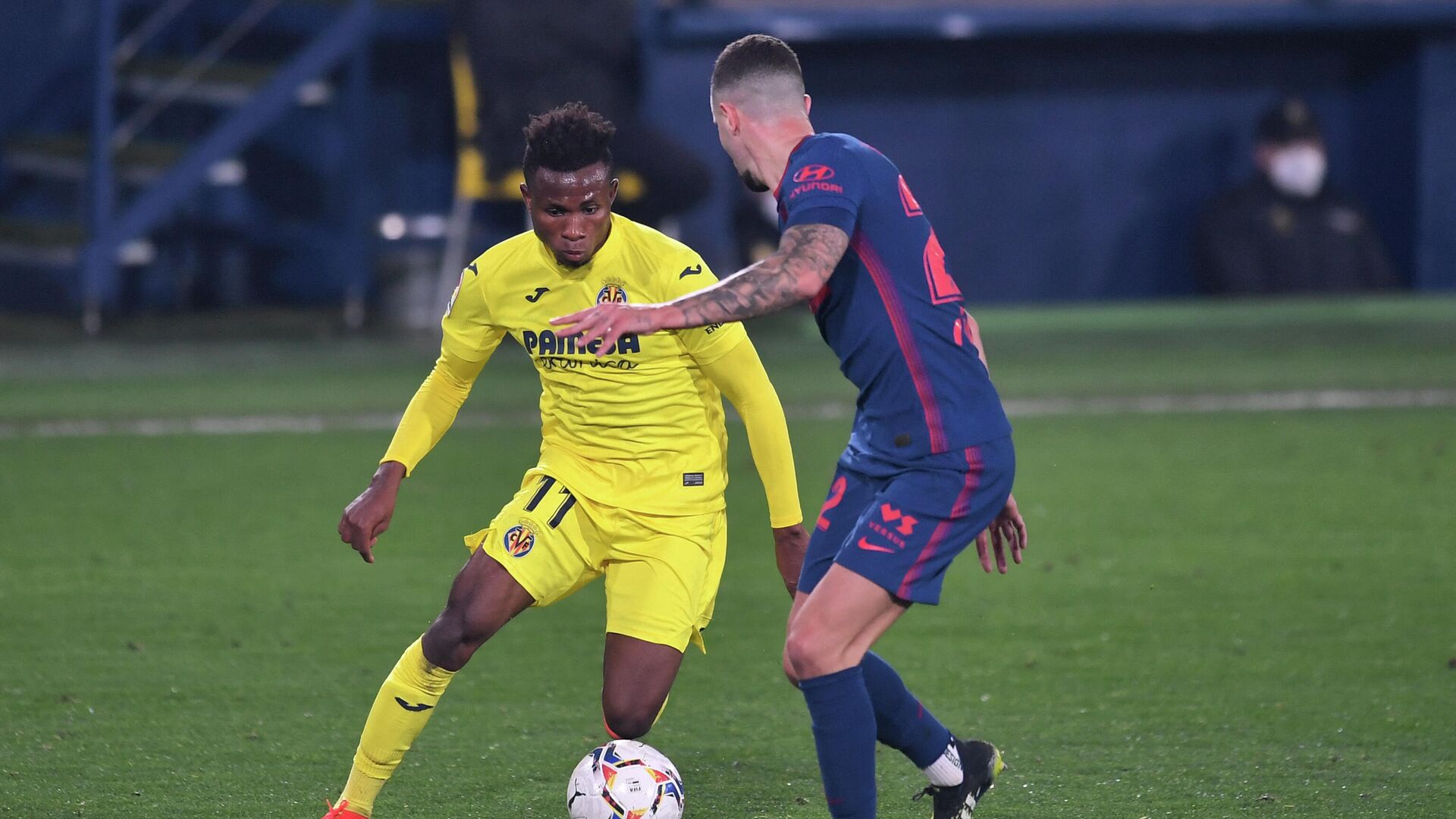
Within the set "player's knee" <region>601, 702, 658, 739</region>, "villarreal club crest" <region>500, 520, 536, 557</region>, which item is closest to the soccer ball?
"player's knee" <region>601, 702, 658, 739</region>

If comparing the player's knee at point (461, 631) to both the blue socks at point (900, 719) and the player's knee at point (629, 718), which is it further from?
the blue socks at point (900, 719)

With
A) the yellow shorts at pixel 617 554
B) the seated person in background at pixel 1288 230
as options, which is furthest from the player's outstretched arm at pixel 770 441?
the seated person in background at pixel 1288 230

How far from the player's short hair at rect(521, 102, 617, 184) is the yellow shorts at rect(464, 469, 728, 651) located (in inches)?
30.8

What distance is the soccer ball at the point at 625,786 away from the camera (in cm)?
410

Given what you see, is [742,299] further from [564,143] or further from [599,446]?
[599,446]

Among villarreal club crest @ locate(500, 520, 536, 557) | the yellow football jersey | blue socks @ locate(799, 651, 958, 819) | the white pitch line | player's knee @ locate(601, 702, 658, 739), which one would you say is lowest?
the white pitch line

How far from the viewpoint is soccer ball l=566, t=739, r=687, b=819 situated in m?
4.10

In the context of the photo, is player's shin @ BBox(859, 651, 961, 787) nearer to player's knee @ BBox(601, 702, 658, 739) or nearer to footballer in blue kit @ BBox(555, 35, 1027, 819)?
footballer in blue kit @ BBox(555, 35, 1027, 819)

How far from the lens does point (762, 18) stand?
15633 mm

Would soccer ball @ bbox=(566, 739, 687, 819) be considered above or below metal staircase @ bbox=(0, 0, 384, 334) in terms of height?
below

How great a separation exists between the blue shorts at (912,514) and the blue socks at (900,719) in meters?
0.30

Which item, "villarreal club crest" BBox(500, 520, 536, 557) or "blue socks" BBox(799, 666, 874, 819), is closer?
"blue socks" BBox(799, 666, 874, 819)

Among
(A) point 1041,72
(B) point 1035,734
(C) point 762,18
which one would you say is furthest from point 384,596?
(A) point 1041,72

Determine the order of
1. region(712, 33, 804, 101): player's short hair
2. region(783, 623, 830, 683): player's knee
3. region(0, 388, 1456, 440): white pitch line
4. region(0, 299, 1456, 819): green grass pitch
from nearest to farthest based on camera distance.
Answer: region(783, 623, 830, 683): player's knee, region(712, 33, 804, 101): player's short hair, region(0, 299, 1456, 819): green grass pitch, region(0, 388, 1456, 440): white pitch line
